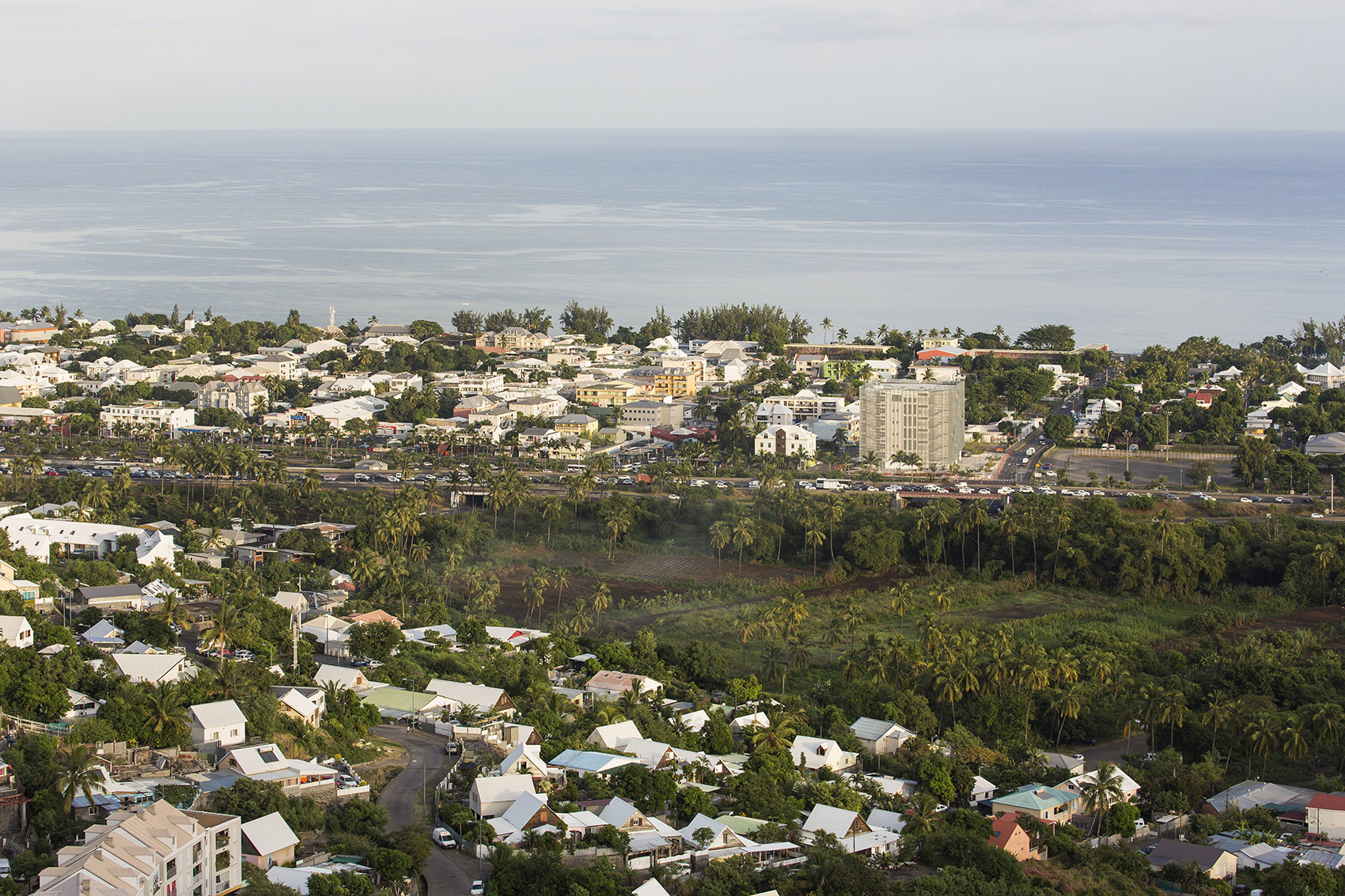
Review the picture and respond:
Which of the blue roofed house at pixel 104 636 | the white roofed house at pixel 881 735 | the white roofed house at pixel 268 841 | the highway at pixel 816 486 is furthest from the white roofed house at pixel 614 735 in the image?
the highway at pixel 816 486

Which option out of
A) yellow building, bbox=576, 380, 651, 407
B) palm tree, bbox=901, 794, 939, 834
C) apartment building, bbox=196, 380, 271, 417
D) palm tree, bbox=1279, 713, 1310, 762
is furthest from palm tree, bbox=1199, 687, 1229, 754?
apartment building, bbox=196, 380, 271, 417

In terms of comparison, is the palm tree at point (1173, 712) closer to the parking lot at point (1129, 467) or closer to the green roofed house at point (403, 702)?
the green roofed house at point (403, 702)

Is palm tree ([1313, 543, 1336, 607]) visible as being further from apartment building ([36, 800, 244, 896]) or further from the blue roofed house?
apartment building ([36, 800, 244, 896])

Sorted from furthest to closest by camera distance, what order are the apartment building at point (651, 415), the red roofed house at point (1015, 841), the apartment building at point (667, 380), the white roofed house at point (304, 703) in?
the apartment building at point (667, 380) < the apartment building at point (651, 415) < the white roofed house at point (304, 703) < the red roofed house at point (1015, 841)

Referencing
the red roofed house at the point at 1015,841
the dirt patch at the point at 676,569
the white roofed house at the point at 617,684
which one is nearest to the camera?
the red roofed house at the point at 1015,841

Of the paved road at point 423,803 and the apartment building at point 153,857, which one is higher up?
the apartment building at point 153,857
